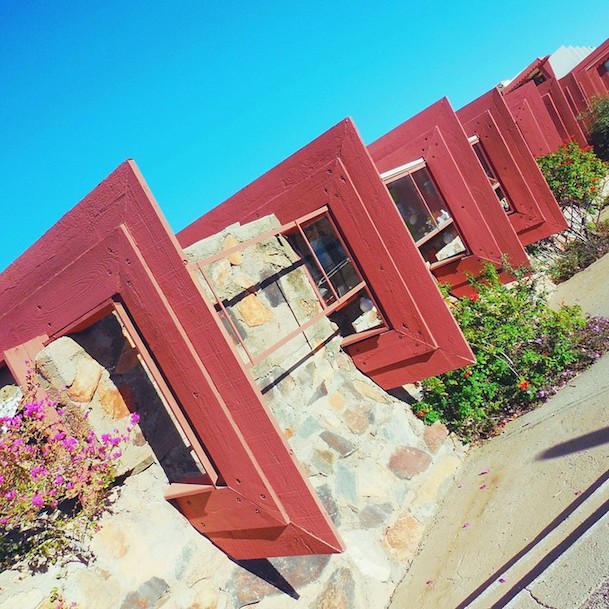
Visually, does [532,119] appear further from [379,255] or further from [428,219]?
[379,255]

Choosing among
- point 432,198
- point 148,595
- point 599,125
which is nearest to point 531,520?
point 148,595

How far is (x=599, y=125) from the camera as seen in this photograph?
1284 centimetres

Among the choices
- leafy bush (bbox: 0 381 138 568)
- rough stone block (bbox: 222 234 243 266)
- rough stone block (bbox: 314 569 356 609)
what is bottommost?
rough stone block (bbox: 314 569 356 609)

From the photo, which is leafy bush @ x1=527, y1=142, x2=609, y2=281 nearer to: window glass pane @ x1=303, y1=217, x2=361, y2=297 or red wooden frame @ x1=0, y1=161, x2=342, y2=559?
window glass pane @ x1=303, y1=217, x2=361, y2=297

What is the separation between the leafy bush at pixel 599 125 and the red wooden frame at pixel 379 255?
10.9 metres

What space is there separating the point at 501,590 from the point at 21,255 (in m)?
2.73

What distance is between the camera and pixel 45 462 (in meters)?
2.59

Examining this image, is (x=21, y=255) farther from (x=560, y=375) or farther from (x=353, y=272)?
(x=560, y=375)

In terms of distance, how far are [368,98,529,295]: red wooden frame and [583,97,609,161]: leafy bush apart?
837 centimetres

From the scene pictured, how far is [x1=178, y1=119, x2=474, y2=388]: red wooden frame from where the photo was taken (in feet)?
12.9

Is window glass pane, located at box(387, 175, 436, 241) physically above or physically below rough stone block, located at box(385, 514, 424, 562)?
above

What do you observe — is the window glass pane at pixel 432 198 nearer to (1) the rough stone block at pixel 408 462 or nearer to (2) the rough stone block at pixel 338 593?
(1) the rough stone block at pixel 408 462

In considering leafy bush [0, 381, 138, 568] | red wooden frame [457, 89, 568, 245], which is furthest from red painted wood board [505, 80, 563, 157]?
leafy bush [0, 381, 138, 568]

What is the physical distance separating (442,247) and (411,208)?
559 millimetres
